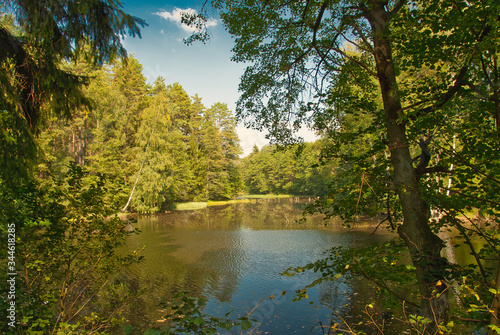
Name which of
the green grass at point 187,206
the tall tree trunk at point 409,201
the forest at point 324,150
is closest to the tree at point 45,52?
the forest at point 324,150

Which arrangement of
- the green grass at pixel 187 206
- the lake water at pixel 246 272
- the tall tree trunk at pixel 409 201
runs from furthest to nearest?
the green grass at pixel 187 206 < the lake water at pixel 246 272 < the tall tree trunk at pixel 409 201

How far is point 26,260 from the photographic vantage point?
3303mm

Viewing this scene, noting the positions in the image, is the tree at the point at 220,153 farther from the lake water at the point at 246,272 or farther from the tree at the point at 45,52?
Answer: the tree at the point at 45,52

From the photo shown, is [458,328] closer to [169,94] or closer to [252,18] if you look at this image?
[252,18]

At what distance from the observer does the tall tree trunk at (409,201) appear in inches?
125

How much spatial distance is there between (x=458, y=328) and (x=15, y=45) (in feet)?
29.7

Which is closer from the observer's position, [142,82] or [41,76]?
[41,76]

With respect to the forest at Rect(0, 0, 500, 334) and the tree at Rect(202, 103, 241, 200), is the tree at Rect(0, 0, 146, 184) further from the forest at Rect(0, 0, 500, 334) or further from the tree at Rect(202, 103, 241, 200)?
the tree at Rect(202, 103, 241, 200)

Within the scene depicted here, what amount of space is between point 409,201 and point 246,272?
7681mm

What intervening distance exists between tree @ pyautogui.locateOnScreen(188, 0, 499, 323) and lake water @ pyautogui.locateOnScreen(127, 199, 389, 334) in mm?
1173

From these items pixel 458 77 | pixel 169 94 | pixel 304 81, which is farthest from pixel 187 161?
pixel 458 77

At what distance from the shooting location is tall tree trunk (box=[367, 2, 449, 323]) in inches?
125

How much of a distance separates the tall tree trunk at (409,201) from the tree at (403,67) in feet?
0.04

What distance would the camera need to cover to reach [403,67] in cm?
417
